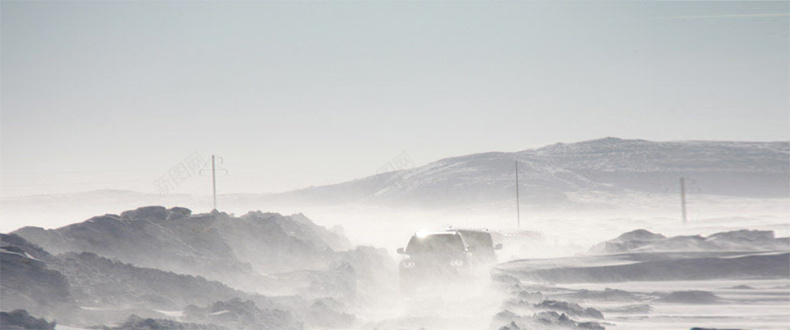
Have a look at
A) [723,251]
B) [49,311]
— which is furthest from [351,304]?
[723,251]

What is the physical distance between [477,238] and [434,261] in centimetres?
467

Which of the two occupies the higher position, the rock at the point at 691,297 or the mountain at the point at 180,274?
the mountain at the point at 180,274

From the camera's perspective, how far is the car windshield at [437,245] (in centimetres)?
2133

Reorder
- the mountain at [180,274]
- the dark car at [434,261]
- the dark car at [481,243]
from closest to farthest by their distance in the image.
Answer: the mountain at [180,274]
the dark car at [434,261]
the dark car at [481,243]

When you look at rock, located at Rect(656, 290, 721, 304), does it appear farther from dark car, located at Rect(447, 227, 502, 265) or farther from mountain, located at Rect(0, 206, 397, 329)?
mountain, located at Rect(0, 206, 397, 329)

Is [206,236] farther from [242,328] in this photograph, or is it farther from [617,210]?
[617,210]

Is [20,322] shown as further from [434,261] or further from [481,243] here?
[481,243]

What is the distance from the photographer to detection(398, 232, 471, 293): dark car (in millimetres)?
21047

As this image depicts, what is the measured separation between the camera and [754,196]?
172 metres

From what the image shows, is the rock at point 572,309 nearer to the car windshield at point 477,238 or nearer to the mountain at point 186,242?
the car windshield at point 477,238

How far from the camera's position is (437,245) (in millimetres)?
21391

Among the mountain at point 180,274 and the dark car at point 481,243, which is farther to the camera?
the dark car at point 481,243

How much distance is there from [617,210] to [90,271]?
518 ft

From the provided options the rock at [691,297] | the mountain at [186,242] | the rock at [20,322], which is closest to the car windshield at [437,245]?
the rock at [691,297]
